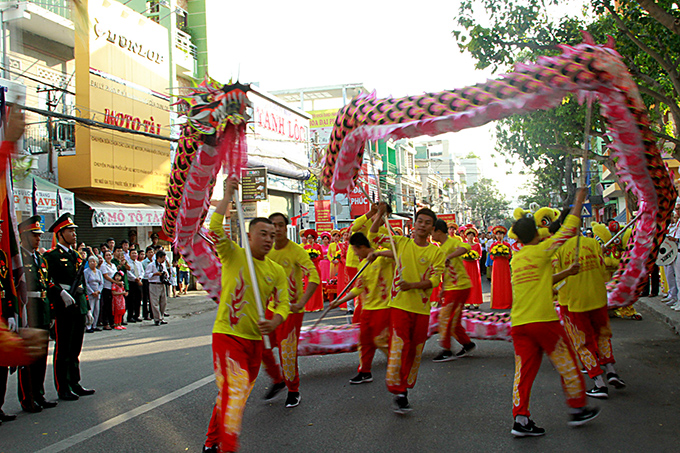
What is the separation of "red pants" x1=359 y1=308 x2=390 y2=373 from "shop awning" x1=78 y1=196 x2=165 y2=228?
39.8 ft

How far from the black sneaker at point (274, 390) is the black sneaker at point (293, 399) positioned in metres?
0.11

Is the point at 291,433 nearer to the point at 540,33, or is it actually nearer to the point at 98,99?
Answer: the point at 540,33

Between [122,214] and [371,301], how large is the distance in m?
13.2

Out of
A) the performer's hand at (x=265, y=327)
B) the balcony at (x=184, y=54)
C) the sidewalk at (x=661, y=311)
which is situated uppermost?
the balcony at (x=184, y=54)

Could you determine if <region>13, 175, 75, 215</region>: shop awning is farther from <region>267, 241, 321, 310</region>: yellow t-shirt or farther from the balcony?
<region>267, 241, 321, 310</region>: yellow t-shirt

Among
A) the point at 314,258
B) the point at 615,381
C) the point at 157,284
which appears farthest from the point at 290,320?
the point at 314,258

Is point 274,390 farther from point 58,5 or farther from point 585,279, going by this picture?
point 58,5

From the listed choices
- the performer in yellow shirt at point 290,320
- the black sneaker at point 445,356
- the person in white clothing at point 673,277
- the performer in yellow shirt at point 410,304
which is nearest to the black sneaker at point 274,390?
the performer in yellow shirt at point 290,320

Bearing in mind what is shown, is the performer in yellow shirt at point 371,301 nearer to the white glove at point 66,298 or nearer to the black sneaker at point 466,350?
the black sneaker at point 466,350

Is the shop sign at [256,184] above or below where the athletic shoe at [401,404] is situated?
above

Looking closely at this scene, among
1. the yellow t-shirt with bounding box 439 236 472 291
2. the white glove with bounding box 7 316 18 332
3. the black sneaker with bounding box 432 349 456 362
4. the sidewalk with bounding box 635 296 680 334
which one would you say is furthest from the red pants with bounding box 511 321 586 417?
the sidewalk with bounding box 635 296 680 334

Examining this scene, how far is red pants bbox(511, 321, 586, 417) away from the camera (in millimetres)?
4336

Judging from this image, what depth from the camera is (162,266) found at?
42.3ft

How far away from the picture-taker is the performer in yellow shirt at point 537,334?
4344 mm
